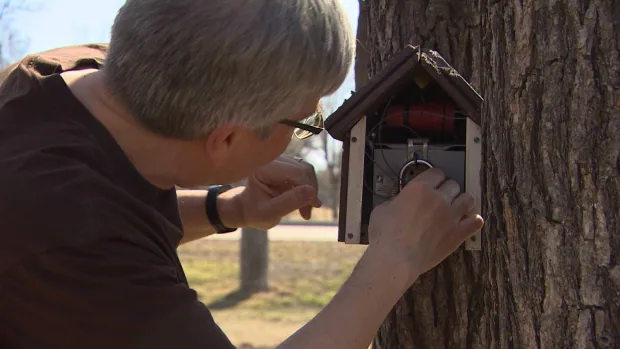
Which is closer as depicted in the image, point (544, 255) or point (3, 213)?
point (3, 213)

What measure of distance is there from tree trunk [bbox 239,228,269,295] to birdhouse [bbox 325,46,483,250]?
981 cm

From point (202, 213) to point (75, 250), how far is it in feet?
3.82

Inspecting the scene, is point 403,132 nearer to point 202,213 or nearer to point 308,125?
point 308,125

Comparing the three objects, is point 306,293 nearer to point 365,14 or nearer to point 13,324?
point 365,14

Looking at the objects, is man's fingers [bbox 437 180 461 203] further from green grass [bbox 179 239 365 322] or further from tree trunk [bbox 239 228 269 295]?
tree trunk [bbox 239 228 269 295]

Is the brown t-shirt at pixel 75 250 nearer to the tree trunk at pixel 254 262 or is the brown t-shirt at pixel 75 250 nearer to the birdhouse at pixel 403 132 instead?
the birdhouse at pixel 403 132

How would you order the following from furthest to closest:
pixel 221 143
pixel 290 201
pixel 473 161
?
pixel 290 201
pixel 473 161
pixel 221 143

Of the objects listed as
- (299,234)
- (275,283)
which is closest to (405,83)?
(275,283)

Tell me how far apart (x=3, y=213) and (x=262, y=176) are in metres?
1.10

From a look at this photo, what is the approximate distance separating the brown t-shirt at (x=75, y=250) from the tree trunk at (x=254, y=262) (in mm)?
10363

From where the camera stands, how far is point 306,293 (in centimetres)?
1117

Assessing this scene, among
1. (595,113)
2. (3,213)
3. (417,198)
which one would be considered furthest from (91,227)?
(595,113)

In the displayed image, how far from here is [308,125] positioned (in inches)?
68.7

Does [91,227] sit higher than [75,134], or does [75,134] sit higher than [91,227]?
[75,134]
